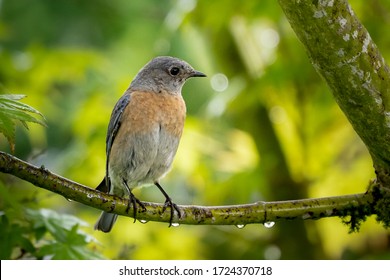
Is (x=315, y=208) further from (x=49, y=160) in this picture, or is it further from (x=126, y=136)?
(x=49, y=160)

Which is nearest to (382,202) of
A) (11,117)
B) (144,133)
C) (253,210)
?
(253,210)

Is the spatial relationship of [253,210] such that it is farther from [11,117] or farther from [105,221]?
[105,221]

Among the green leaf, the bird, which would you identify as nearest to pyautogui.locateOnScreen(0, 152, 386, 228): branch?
the green leaf

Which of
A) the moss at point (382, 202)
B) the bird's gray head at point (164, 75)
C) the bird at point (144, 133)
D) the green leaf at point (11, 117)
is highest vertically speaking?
the bird's gray head at point (164, 75)

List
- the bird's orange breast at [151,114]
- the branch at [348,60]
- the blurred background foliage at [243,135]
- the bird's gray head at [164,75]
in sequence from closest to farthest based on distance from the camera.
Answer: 1. the branch at [348,60]
2. the bird's orange breast at [151,114]
3. the bird's gray head at [164,75]
4. the blurred background foliage at [243,135]

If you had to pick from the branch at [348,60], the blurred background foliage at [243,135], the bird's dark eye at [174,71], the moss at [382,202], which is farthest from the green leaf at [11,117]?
the blurred background foliage at [243,135]

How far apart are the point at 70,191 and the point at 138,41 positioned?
600cm

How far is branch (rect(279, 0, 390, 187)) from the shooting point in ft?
9.25

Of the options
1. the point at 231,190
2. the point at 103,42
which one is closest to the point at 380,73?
the point at 231,190

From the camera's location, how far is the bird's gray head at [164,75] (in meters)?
4.60

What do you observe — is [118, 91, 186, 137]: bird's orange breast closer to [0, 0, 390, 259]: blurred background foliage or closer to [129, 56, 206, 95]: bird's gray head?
[129, 56, 206, 95]: bird's gray head

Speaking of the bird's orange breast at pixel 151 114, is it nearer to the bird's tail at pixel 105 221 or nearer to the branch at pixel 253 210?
the bird's tail at pixel 105 221

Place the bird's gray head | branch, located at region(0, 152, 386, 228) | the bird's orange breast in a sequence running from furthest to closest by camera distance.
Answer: the bird's gray head < the bird's orange breast < branch, located at region(0, 152, 386, 228)

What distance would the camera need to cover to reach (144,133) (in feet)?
14.1
